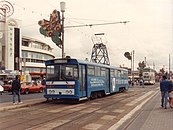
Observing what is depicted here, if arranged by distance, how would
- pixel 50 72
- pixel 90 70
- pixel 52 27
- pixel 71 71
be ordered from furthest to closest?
1. pixel 52 27
2. pixel 90 70
3. pixel 50 72
4. pixel 71 71

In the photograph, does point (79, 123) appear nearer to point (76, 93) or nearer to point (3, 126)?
point (3, 126)

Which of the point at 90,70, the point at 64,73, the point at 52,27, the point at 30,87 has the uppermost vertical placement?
the point at 52,27

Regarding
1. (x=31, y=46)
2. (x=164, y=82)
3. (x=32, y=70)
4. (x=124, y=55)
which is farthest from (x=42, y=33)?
(x=31, y=46)

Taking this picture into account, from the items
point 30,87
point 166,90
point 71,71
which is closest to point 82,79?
point 71,71

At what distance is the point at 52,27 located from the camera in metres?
26.9

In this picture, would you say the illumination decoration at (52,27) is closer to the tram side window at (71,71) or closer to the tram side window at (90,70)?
the tram side window at (90,70)

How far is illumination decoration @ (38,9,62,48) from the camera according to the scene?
2681cm

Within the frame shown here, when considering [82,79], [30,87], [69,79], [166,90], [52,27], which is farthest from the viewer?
[30,87]

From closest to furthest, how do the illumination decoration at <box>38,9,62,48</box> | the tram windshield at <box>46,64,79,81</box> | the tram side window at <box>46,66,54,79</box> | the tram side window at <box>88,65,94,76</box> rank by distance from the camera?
the tram windshield at <box>46,64,79,81</box>
the tram side window at <box>46,66,54,79</box>
the tram side window at <box>88,65,94,76</box>
the illumination decoration at <box>38,9,62,48</box>

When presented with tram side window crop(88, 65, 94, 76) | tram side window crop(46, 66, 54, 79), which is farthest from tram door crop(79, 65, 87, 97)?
tram side window crop(46, 66, 54, 79)

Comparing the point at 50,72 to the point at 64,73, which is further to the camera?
the point at 50,72

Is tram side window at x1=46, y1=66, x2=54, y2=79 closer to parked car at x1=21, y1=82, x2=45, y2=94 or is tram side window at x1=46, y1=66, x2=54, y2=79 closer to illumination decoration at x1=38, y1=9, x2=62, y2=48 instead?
illumination decoration at x1=38, y1=9, x2=62, y2=48

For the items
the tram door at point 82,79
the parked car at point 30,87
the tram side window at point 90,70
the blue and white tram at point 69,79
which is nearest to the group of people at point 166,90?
the blue and white tram at point 69,79

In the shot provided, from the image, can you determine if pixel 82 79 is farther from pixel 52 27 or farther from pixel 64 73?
pixel 52 27
